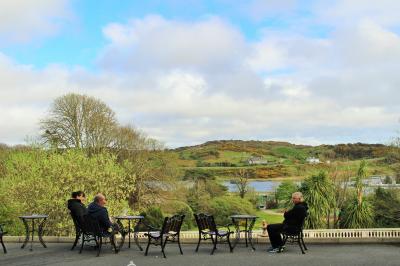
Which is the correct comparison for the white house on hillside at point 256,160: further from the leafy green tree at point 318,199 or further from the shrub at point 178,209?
the leafy green tree at point 318,199

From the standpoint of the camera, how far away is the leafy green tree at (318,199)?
2320 cm

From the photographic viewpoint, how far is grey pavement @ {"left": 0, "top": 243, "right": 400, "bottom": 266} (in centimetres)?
1001

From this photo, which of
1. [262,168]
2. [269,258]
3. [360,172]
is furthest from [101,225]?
[262,168]

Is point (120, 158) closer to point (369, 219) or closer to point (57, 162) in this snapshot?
point (57, 162)

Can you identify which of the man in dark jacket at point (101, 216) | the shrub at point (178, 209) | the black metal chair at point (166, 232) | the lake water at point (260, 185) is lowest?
the shrub at point (178, 209)

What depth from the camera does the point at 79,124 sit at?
40.8 m

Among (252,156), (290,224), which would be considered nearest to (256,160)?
(252,156)

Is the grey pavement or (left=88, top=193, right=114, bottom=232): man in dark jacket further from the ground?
(left=88, top=193, right=114, bottom=232): man in dark jacket

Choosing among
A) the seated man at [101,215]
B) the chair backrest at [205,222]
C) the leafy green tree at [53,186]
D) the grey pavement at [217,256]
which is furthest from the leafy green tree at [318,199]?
the seated man at [101,215]

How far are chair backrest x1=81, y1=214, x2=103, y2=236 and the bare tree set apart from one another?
95.3ft

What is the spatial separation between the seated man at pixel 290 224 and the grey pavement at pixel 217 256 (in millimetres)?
282

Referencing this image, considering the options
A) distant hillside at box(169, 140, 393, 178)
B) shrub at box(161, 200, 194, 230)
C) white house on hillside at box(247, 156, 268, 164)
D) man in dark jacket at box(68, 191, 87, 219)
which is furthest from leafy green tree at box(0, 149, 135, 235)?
white house on hillside at box(247, 156, 268, 164)

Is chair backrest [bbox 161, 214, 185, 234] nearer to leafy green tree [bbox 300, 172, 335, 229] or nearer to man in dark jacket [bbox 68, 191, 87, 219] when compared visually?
man in dark jacket [bbox 68, 191, 87, 219]

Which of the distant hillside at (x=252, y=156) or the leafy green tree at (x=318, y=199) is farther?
the distant hillside at (x=252, y=156)
